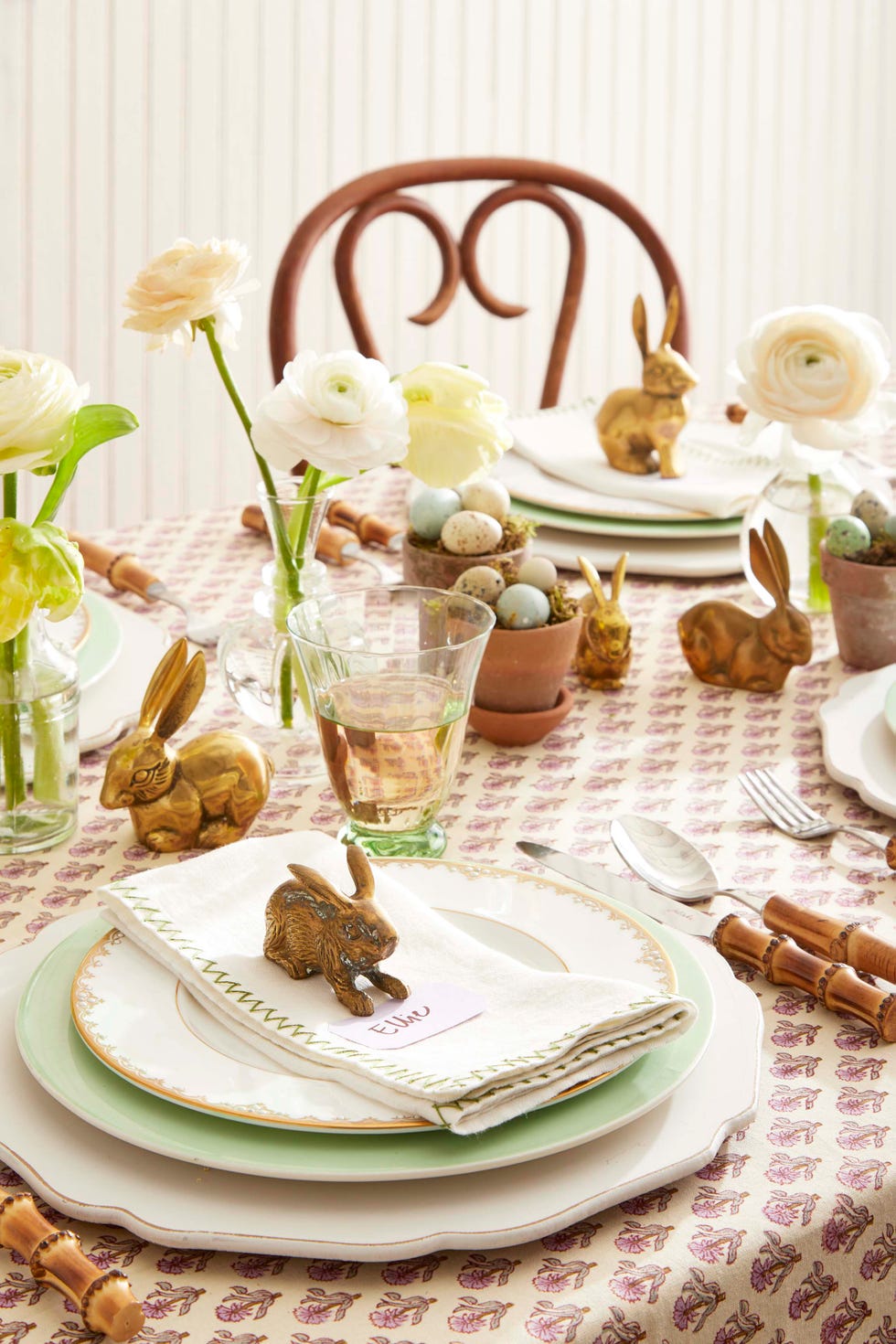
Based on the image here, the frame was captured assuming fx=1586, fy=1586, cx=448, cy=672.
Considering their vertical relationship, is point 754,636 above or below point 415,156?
below

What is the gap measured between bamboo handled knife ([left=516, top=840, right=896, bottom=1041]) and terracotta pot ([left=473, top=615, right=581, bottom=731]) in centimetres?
19

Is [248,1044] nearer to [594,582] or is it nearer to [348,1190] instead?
[348,1190]

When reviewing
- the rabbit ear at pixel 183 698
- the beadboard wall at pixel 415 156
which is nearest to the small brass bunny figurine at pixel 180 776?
the rabbit ear at pixel 183 698

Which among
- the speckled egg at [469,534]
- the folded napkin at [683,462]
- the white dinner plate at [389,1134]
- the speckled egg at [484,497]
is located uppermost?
the speckled egg at [484,497]

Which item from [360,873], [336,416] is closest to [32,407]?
[336,416]

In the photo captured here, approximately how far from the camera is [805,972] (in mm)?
788

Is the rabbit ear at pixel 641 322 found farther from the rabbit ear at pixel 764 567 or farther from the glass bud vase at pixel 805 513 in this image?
the rabbit ear at pixel 764 567

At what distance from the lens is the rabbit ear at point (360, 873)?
743mm

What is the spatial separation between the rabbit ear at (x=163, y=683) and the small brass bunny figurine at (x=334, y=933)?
0.70ft

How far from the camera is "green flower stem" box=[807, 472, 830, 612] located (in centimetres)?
135

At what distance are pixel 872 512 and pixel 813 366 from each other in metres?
0.13

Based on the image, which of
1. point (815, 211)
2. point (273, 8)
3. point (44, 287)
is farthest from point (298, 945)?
point (815, 211)

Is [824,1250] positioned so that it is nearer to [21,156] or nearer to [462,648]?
[462,648]

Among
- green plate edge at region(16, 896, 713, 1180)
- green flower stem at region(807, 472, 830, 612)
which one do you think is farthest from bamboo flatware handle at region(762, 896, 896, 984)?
green flower stem at region(807, 472, 830, 612)
